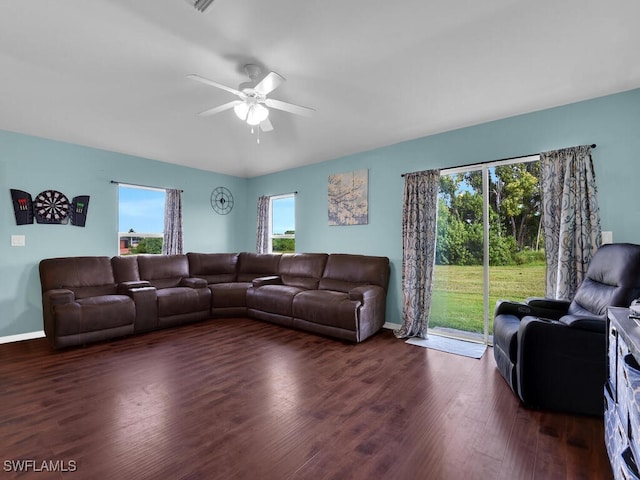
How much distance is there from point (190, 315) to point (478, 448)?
396 cm

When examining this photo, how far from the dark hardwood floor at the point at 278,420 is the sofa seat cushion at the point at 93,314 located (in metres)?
0.31

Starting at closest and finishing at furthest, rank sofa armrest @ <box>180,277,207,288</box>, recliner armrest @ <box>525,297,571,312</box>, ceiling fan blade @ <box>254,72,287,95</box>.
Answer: ceiling fan blade @ <box>254,72,287,95</box>
recliner armrest @ <box>525,297,571,312</box>
sofa armrest @ <box>180,277,207,288</box>

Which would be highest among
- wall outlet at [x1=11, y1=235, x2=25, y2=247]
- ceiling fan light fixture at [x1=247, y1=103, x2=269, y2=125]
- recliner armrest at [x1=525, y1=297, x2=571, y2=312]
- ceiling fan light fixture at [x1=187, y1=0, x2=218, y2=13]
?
ceiling fan light fixture at [x1=187, y1=0, x2=218, y2=13]

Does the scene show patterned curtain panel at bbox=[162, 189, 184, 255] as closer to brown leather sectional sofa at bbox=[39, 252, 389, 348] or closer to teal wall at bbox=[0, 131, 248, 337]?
teal wall at bbox=[0, 131, 248, 337]

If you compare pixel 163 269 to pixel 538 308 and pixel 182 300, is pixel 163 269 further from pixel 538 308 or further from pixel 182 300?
pixel 538 308

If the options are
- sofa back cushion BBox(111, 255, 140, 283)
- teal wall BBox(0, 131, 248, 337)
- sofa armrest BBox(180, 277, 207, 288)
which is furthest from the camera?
sofa armrest BBox(180, 277, 207, 288)

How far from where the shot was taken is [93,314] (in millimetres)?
3525

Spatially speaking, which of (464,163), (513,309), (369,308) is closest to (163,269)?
(369,308)

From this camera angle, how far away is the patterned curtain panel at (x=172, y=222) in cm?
530

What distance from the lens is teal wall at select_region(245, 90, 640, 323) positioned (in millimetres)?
2812

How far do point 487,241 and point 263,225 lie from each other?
4066 mm

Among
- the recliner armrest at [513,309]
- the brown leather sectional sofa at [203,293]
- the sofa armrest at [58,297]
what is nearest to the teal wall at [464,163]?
the brown leather sectional sofa at [203,293]

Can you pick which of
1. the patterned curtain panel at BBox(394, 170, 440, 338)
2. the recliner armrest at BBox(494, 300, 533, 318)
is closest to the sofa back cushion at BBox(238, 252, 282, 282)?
the patterned curtain panel at BBox(394, 170, 440, 338)

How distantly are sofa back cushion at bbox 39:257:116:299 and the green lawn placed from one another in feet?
15.2
